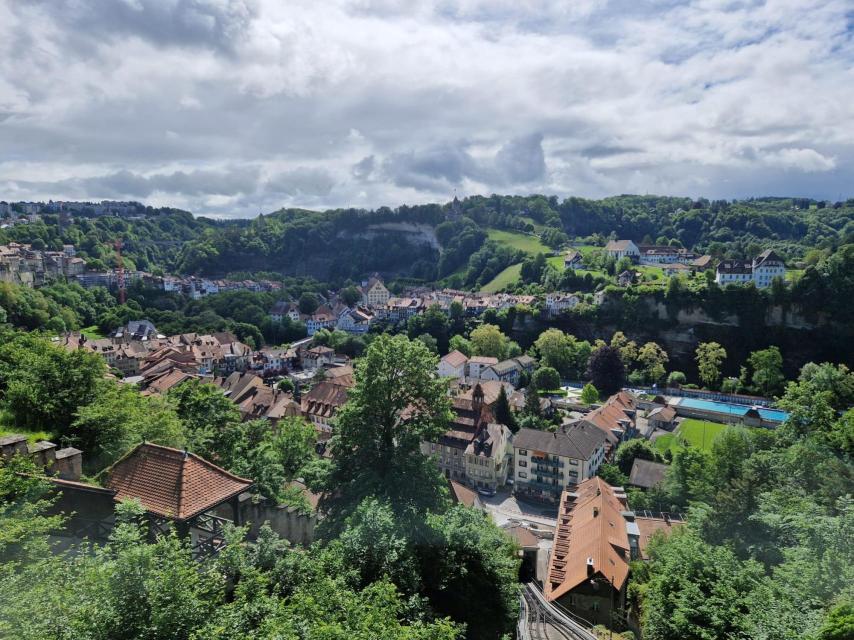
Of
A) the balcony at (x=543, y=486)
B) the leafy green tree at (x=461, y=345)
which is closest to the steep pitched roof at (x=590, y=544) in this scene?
the balcony at (x=543, y=486)

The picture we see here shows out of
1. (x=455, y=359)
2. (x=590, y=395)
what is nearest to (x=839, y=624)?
(x=590, y=395)

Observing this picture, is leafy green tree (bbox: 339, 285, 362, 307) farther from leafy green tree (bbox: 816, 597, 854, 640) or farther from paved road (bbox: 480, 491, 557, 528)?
leafy green tree (bbox: 816, 597, 854, 640)

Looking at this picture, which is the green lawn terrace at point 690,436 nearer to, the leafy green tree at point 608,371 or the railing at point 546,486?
the leafy green tree at point 608,371

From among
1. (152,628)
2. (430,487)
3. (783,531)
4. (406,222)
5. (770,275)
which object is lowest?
(783,531)

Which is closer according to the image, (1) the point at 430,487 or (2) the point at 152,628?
(2) the point at 152,628

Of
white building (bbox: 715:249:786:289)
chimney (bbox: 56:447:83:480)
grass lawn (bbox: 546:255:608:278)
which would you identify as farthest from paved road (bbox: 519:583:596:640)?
grass lawn (bbox: 546:255:608:278)

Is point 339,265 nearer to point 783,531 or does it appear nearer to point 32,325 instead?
point 32,325

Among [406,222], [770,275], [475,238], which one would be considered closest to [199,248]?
[406,222]
